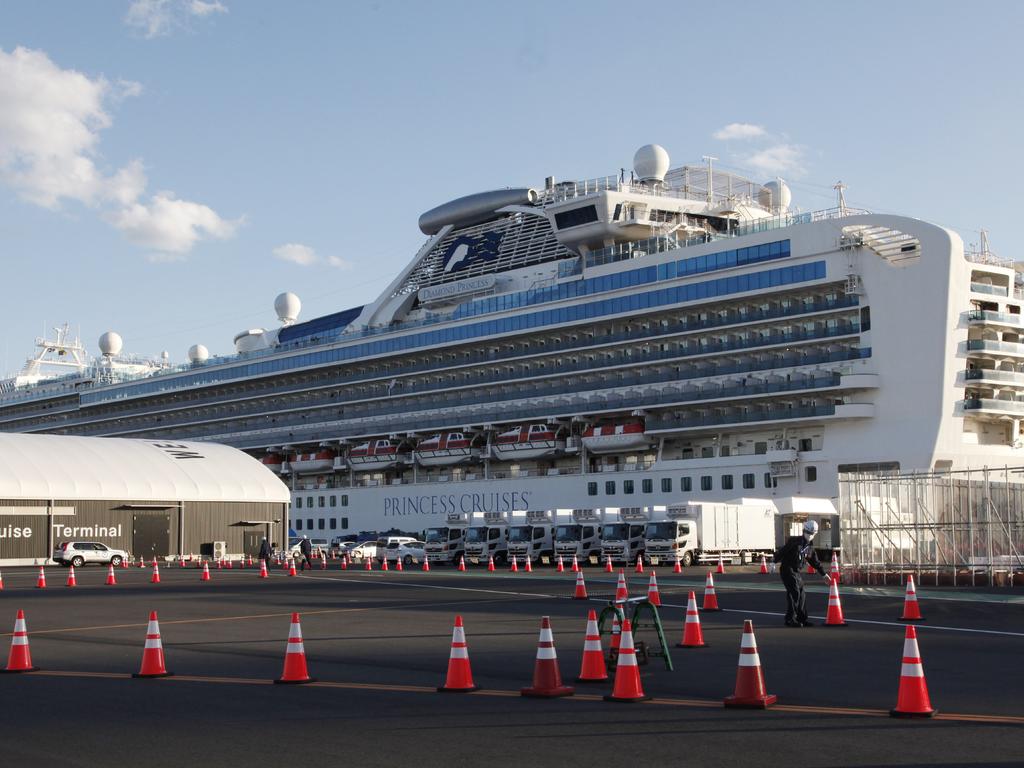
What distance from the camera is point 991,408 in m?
57.4

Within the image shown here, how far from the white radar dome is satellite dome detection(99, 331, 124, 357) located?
65461mm

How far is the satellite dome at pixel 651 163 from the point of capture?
7362 centimetres

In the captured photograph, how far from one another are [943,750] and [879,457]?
51.0 meters

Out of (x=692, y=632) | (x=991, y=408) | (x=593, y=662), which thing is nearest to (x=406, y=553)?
(x=991, y=408)

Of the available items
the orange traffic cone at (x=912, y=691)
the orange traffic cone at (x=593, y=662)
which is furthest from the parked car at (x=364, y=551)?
the orange traffic cone at (x=912, y=691)

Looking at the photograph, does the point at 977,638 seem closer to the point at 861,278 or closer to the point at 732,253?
the point at 861,278

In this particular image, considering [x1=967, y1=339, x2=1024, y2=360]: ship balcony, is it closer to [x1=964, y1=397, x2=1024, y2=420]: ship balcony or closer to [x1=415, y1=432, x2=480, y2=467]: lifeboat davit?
[x1=964, y1=397, x2=1024, y2=420]: ship balcony

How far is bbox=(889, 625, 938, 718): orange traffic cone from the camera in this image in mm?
10844

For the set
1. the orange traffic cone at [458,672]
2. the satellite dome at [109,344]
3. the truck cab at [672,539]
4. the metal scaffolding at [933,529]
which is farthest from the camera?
the satellite dome at [109,344]

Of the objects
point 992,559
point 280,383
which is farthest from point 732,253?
point 280,383

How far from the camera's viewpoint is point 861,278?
58500mm

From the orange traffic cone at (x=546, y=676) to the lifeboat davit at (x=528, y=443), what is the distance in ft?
202

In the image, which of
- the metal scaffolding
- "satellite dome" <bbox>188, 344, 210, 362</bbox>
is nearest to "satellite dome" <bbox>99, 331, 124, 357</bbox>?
"satellite dome" <bbox>188, 344, 210, 362</bbox>

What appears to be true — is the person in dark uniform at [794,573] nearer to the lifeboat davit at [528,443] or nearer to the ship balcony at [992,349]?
the ship balcony at [992,349]
